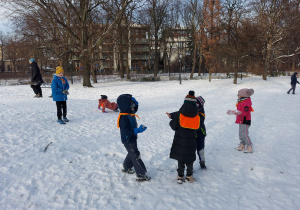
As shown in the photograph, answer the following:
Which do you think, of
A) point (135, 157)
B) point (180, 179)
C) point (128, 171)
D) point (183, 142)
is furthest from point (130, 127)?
point (180, 179)

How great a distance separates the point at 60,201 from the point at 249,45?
22388 mm

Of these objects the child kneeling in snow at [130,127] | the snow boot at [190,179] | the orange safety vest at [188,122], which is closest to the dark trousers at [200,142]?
the snow boot at [190,179]

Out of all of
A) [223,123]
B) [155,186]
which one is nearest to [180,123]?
[155,186]

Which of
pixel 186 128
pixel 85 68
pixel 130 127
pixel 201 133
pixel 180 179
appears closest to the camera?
pixel 186 128

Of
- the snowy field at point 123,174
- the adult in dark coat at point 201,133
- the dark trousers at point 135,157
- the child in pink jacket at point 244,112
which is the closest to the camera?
the snowy field at point 123,174

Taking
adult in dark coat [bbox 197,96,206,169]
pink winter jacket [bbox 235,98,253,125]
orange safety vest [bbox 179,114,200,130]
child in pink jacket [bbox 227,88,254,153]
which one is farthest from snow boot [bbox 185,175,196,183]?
pink winter jacket [bbox 235,98,253,125]

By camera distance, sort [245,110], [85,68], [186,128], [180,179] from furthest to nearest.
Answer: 1. [85,68]
2. [245,110]
3. [180,179]
4. [186,128]

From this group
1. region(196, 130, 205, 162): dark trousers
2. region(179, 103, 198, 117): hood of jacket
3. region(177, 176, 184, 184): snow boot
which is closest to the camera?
region(179, 103, 198, 117): hood of jacket

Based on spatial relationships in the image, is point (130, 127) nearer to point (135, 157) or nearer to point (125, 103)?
point (125, 103)

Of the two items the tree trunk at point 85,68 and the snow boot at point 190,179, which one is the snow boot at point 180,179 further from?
the tree trunk at point 85,68

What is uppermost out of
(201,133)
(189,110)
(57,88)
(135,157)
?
(57,88)

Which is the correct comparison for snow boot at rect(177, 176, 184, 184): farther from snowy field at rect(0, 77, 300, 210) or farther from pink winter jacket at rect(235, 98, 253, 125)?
pink winter jacket at rect(235, 98, 253, 125)

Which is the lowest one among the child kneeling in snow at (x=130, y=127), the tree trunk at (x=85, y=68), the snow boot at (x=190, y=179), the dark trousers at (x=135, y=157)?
the snow boot at (x=190, y=179)

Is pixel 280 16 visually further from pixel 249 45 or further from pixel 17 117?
pixel 17 117
